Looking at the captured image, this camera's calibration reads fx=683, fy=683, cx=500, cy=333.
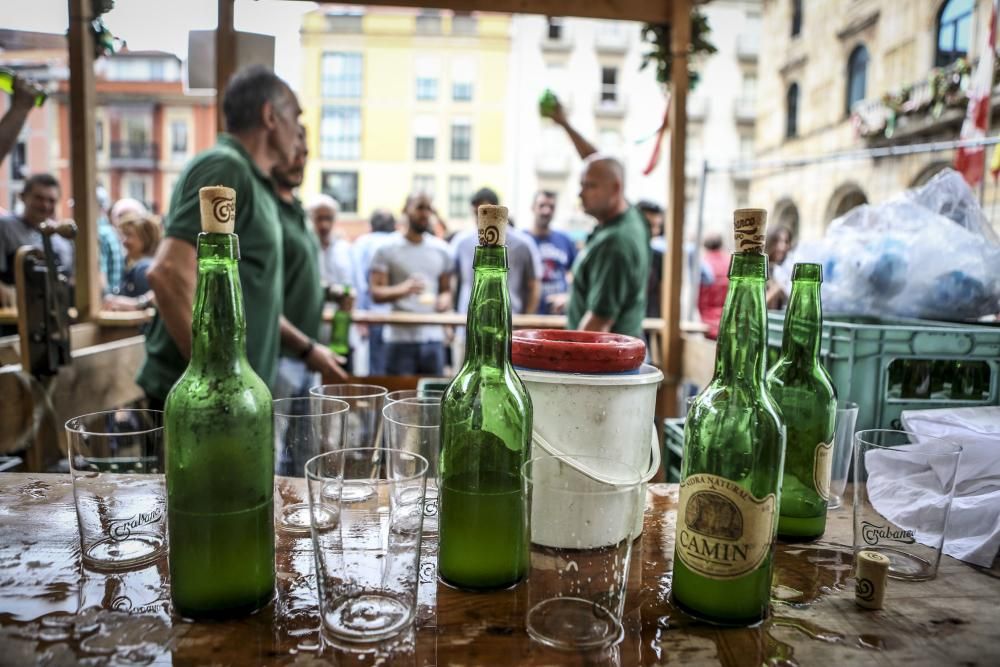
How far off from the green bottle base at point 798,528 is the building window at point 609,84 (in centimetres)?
2675

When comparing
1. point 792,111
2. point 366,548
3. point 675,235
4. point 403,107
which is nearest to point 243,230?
point 366,548

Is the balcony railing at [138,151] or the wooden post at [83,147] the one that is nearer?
the wooden post at [83,147]

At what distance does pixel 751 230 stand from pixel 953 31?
49.2 ft

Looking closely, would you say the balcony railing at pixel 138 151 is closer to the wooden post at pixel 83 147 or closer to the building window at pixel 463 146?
the building window at pixel 463 146

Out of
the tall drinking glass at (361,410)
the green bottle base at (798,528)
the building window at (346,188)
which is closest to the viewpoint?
the green bottle base at (798,528)

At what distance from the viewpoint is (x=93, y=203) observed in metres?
3.16

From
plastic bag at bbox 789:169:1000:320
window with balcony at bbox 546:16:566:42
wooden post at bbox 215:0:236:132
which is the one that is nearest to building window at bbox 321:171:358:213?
window with balcony at bbox 546:16:566:42

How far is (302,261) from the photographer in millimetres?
2801

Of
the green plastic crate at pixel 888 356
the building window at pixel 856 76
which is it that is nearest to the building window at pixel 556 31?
the building window at pixel 856 76

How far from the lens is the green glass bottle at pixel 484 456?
811mm

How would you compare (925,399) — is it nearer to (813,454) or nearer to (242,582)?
(813,454)

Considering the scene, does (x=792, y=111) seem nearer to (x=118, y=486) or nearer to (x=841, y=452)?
(x=841, y=452)

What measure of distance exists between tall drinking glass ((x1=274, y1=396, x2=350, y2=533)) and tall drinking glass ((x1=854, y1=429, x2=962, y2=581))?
0.76 m

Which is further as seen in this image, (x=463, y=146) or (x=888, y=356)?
(x=463, y=146)
